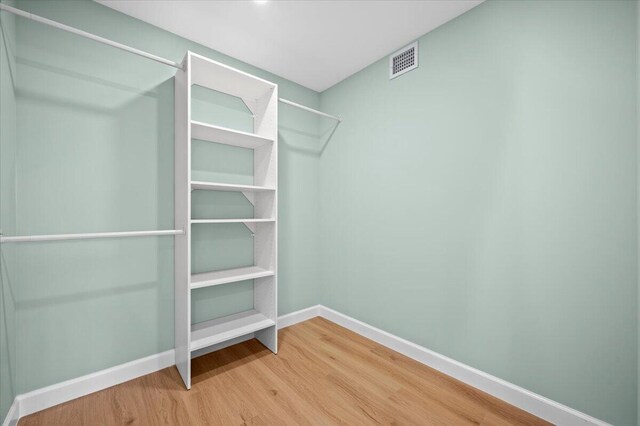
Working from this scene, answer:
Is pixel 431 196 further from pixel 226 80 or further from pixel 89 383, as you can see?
pixel 89 383

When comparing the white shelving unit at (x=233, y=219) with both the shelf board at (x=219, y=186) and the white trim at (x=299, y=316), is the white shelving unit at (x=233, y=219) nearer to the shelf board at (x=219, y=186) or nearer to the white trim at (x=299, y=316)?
the shelf board at (x=219, y=186)

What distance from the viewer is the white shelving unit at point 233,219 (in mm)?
1688

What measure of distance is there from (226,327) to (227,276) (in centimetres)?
40

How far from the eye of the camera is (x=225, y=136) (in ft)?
6.43

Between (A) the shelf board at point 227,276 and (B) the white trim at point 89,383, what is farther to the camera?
(A) the shelf board at point 227,276

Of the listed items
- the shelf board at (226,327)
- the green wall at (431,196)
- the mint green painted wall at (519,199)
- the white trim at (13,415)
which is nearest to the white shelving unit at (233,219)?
the shelf board at (226,327)

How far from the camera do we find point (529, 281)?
4.88 ft

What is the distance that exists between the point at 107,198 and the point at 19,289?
2.04ft

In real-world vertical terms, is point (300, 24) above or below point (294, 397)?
above

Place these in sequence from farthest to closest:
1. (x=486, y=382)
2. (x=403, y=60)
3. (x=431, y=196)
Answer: (x=403, y=60), (x=431, y=196), (x=486, y=382)

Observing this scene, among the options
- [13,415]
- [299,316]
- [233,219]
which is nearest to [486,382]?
[299,316]

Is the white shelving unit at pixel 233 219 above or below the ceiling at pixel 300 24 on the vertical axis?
below

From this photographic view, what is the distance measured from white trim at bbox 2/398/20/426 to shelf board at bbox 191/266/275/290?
952 mm

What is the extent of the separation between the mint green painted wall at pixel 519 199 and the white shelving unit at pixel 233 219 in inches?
34.6
